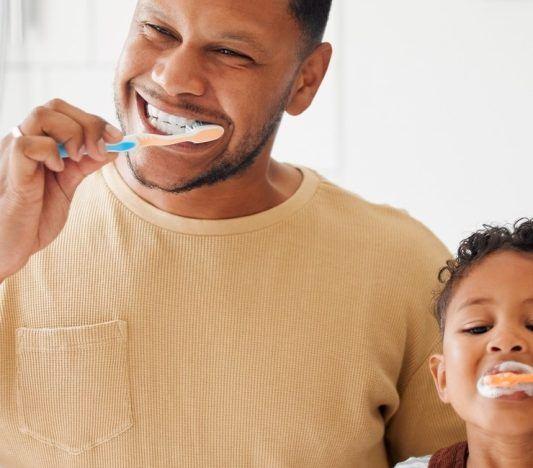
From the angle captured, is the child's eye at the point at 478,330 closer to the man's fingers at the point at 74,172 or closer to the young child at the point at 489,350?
the young child at the point at 489,350

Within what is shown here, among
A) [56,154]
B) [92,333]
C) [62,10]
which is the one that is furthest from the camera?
Answer: [62,10]

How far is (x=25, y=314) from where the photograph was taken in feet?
4.63

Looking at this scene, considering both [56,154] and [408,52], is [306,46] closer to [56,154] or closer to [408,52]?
[56,154]

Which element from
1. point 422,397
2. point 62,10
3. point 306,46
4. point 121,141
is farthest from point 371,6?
point 121,141

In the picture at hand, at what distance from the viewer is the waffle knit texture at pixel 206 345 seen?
4.59ft

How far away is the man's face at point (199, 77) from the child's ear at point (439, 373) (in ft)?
1.33

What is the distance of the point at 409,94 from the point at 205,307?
1.83 metres

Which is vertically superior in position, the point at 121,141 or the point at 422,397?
the point at 121,141

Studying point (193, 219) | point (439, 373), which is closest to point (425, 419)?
point (439, 373)

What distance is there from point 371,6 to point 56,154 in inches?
82.1

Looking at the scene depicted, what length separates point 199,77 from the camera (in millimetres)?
1358

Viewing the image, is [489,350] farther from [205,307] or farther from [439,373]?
[205,307]

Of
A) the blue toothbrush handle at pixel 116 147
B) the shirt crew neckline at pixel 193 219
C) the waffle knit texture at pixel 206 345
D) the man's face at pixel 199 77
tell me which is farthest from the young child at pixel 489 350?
the blue toothbrush handle at pixel 116 147

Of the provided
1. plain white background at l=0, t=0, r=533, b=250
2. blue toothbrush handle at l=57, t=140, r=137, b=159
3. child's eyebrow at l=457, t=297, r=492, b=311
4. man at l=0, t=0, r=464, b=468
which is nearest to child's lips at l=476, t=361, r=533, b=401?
child's eyebrow at l=457, t=297, r=492, b=311
